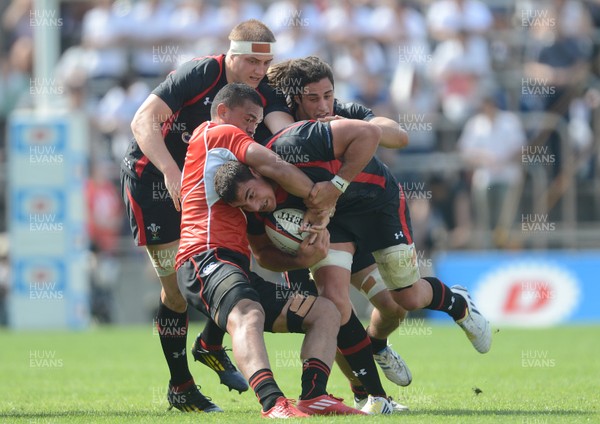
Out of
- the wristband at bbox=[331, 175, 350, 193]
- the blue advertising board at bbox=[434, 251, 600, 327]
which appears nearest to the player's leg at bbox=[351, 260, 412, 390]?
the wristband at bbox=[331, 175, 350, 193]

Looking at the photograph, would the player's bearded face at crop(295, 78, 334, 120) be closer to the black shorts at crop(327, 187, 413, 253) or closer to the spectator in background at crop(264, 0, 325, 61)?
the black shorts at crop(327, 187, 413, 253)

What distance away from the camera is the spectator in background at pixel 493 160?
17.0 meters

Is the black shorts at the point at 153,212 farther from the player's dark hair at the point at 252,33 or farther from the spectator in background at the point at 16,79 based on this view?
the spectator in background at the point at 16,79

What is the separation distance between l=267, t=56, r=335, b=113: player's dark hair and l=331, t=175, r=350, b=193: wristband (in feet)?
2.86

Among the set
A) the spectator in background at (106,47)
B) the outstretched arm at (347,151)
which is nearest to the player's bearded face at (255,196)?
the outstretched arm at (347,151)

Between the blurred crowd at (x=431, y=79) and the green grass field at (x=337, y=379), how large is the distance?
2840 mm

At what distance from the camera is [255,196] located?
6.63 meters

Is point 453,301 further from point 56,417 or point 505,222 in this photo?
point 505,222

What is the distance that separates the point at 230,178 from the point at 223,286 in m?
0.62

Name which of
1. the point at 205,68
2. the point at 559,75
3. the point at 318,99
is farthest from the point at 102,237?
the point at 318,99

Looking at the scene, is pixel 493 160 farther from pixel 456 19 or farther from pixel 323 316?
pixel 323 316

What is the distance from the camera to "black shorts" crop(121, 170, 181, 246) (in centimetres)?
815

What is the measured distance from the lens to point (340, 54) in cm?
1834

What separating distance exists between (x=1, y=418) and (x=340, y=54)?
1224 centimetres
